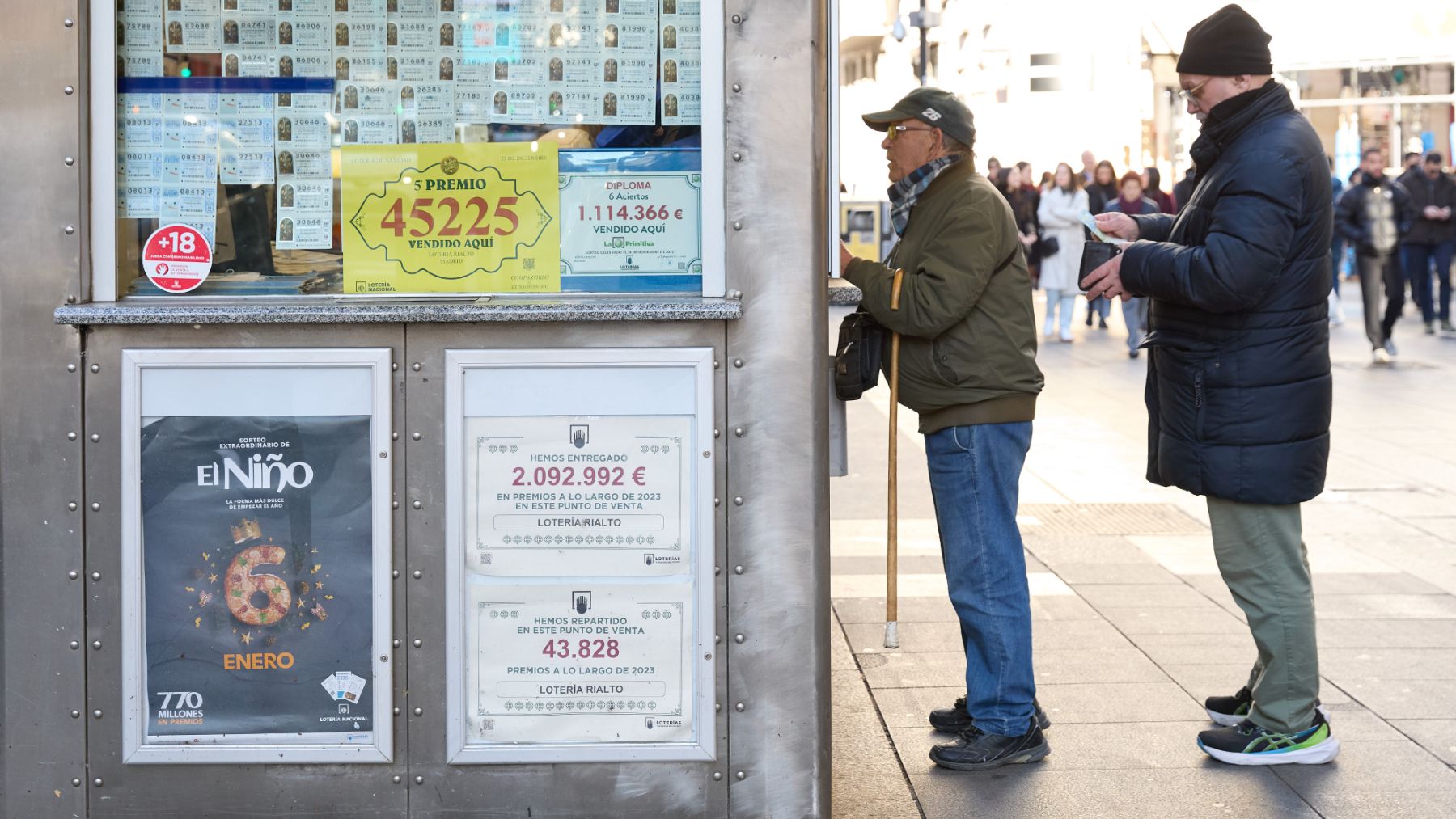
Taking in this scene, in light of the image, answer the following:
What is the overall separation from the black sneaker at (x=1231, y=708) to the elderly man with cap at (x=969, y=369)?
666mm

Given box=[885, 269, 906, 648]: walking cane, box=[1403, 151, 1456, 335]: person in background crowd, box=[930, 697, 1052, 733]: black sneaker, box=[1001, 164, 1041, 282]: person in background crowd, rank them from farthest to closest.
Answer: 1. box=[1001, 164, 1041, 282]: person in background crowd
2. box=[1403, 151, 1456, 335]: person in background crowd
3. box=[930, 697, 1052, 733]: black sneaker
4. box=[885, 269, 906, 648]: walking cane

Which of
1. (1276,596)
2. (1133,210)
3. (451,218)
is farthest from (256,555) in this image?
(1133,210)

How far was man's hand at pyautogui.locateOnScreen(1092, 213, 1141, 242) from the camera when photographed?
16.1 ft

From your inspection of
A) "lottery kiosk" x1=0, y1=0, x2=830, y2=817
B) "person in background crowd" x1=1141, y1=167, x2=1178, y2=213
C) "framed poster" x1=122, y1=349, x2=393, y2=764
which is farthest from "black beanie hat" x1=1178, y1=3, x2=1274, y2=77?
"person in background crowd" x1=1141, y1=167, x2=1178, y2=213

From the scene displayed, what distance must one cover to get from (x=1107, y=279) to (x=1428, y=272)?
569 inches

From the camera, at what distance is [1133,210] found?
55.9 feet

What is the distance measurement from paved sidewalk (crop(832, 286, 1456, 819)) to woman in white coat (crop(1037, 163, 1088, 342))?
22.1ft

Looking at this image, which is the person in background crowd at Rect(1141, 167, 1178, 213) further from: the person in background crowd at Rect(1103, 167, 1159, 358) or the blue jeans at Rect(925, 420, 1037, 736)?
the blue jeans at Rect(925, 420, 1037, 736)

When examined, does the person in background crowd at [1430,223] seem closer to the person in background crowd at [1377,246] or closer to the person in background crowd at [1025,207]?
the person in background crowd at [1377,246]

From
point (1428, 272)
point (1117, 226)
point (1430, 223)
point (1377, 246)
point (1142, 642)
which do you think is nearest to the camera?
point (1117, 226)

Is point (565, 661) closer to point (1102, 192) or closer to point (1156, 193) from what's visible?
point (1156, 193)

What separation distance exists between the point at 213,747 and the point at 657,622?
1.04 meters

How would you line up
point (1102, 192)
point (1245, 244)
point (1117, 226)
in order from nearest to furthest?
1. point (1245, 244)
2. point (1117, 226)
3. point (1102, 192)

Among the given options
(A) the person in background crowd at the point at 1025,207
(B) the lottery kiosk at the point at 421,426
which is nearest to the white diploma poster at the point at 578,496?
(B) the lottery kiosk at the point at 421,426
